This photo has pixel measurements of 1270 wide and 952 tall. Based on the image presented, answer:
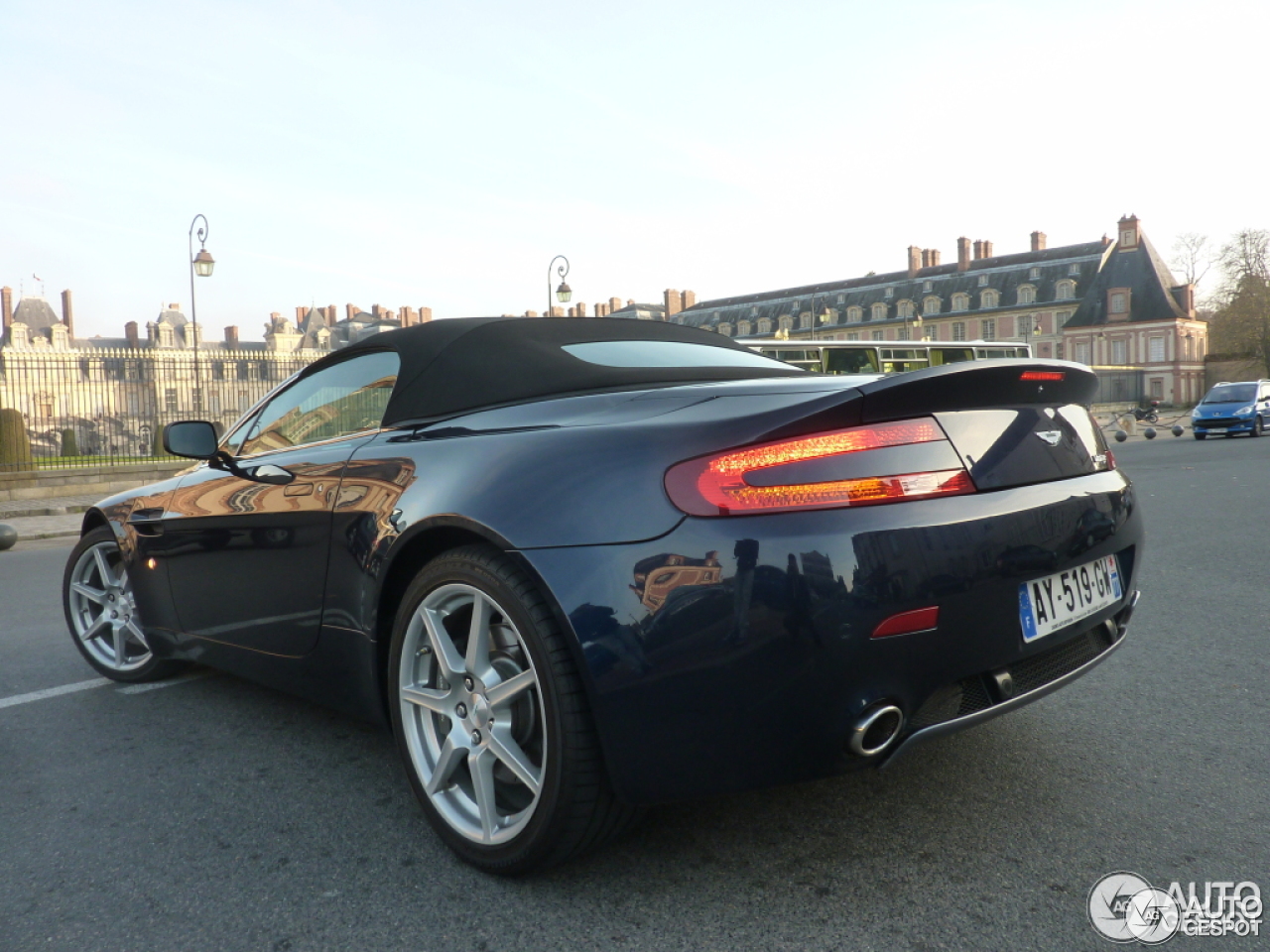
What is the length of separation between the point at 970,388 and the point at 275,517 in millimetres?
2039

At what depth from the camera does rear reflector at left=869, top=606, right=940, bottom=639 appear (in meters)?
1.97

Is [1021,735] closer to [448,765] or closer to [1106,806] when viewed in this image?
[1106,806]

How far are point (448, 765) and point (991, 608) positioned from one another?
4.31 ft

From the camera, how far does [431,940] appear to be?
6.61 feet

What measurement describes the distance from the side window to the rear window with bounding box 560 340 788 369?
59 cm

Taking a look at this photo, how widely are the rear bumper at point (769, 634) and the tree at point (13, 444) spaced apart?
18750 mm

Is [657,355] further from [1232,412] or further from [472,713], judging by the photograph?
[1232,412]

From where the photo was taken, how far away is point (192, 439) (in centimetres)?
356

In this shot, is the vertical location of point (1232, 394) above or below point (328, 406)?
below

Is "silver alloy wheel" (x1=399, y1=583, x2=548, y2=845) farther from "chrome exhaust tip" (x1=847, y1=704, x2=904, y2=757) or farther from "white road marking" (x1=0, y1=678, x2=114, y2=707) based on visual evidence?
"white road marking" (x1=0, y1=678, x2=114, y2=707)

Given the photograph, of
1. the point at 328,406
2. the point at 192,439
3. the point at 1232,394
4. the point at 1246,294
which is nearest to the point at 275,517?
the point at 328,406

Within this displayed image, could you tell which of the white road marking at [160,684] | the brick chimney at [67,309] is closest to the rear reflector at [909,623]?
the white road marking at [160,684]

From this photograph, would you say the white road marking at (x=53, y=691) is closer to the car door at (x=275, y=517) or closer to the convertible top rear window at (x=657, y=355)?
the car door at (x=275, y=517)

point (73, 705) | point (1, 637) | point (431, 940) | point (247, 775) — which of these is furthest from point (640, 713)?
point (1, 637)
